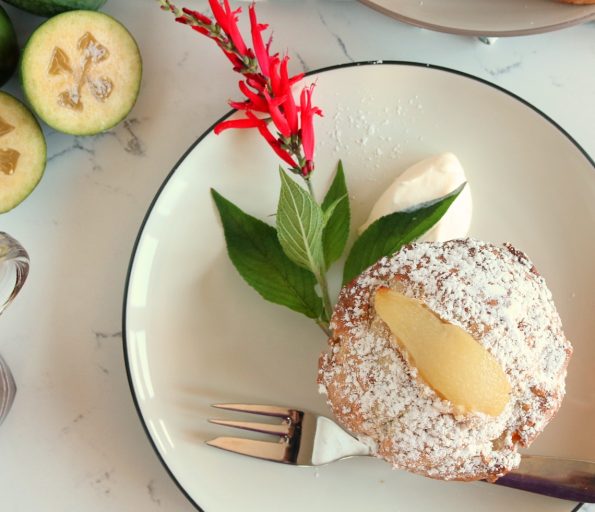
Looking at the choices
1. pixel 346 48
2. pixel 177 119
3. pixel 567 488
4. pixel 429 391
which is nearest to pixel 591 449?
pixel 567 488

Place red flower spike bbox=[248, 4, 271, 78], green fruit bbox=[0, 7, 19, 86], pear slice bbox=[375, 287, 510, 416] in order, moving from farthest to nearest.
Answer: green fruit bbox=[0, 7, 19, 86] → red flower spike bbox=[248, 4, 271, 78] → pear slice bbox=[375, 287, 510, 416]

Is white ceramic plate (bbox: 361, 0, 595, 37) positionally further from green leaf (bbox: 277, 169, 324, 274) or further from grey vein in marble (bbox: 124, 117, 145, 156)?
grey vein in marble (bbox: 124, 117, 145, 156)

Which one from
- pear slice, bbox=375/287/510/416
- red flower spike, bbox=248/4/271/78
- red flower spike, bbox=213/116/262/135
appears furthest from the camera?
red flower spike, bbox=213/116/262/135

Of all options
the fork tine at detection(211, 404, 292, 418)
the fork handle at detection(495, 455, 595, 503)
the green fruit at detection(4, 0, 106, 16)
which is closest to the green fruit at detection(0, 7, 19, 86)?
the green fruit at detection(4, 0, 106, 16)

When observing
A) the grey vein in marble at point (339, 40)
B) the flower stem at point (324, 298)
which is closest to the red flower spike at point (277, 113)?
the flower stem at point (324, 298)

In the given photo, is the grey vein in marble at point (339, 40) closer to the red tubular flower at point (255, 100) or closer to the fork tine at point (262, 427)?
the red tubular flower at point (255, 100)

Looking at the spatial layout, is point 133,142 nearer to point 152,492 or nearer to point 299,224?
point 299,224
